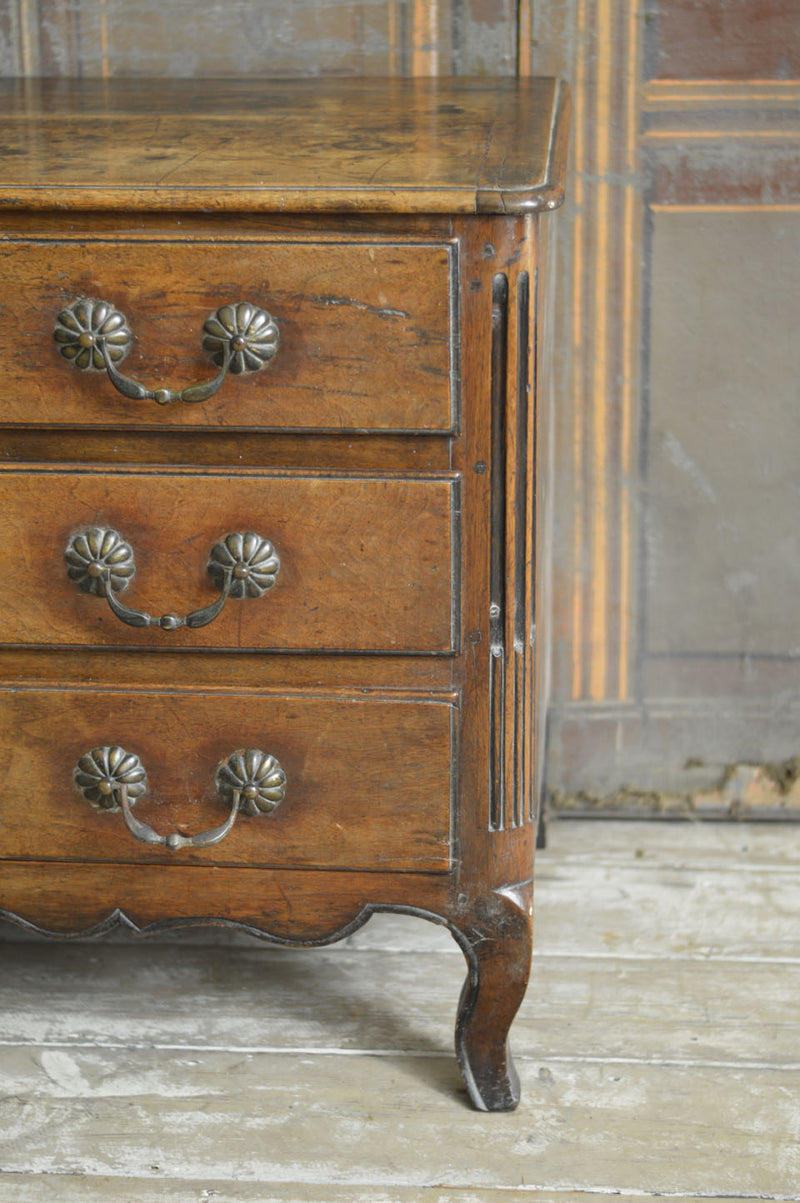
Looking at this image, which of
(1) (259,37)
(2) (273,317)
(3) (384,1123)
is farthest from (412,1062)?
(1) (259,37)

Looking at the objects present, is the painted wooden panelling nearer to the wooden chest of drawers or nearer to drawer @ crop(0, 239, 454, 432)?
the wooden chest of drawers

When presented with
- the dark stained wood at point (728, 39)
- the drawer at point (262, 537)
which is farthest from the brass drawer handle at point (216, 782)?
the dark stained wood at point (728, 39)

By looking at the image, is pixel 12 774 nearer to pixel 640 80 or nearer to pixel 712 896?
pixel 712 896

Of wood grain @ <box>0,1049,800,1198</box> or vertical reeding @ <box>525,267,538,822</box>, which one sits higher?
vertical reeding @ <box>525,267,538,822</box>

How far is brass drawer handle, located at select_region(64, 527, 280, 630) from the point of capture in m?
1.10

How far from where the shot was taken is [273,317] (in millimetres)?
1054

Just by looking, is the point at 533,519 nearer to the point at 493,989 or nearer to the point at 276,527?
the point at 276,527

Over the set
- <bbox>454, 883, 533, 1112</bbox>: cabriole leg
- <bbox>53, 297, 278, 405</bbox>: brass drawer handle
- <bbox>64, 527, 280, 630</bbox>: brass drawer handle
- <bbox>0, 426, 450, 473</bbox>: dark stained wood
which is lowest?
<bbox>454, 883, 533, 1112</bbox>: cabriole leg

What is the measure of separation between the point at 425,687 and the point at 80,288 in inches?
17.7

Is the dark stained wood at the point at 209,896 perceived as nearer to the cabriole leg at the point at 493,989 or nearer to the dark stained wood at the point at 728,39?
the cabriole leg at the point at 493,989

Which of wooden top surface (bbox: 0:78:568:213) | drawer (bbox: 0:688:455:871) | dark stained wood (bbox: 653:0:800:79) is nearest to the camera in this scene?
wooden top surface (bbox: 0:78:568:213)

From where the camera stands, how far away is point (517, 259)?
3.42 ft

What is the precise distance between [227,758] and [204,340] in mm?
377

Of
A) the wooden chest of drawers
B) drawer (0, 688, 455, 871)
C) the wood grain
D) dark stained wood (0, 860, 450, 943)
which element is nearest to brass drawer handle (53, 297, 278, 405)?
the wooden chest of drawers
